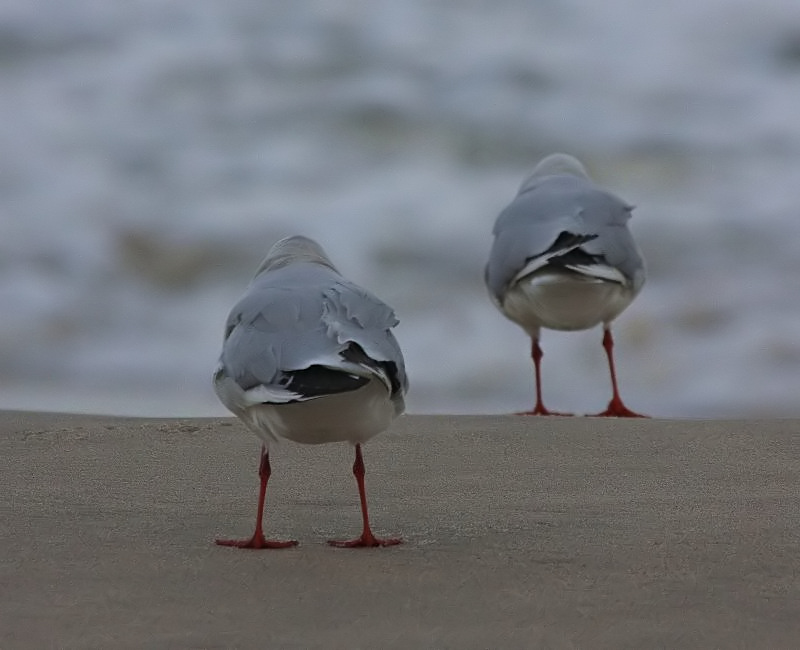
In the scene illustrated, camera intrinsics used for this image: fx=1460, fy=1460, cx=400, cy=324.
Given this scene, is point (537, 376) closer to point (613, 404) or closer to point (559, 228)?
point (613, 404)

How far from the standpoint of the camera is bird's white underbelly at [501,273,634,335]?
24.2ft

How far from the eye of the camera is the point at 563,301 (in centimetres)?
760

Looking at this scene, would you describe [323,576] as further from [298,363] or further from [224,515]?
[224,515]

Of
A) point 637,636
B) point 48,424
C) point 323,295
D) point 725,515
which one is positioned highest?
point 48,424

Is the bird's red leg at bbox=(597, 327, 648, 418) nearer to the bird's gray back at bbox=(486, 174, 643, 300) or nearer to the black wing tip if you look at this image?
the bird's gray back at bbox=(486, 174, 643, 300)

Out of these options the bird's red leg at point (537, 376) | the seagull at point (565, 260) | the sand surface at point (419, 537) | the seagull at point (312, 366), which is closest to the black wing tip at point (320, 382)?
the seagull at point (312, 366)

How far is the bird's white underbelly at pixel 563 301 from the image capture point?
7.38 metres

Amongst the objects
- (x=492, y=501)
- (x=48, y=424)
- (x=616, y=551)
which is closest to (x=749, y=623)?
(x=616, y=551)

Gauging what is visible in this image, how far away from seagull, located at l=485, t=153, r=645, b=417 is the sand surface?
101cm

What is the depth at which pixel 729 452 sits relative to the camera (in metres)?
5.77

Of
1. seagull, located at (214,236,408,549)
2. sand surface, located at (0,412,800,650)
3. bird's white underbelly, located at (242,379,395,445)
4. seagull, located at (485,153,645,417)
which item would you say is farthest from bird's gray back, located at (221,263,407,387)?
seagull, located at (485,153,645,417)

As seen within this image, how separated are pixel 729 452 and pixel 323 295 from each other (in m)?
2.37

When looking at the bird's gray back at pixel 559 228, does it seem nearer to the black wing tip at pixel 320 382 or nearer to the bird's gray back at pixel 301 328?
the bird's gray back at pixel 301 328

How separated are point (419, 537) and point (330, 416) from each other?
0.50m
